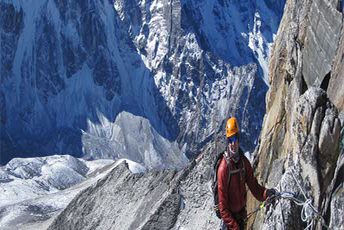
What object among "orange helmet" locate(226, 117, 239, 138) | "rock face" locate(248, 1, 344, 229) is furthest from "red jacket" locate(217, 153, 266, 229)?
"rock face" locate(248, 1, 344, 229)

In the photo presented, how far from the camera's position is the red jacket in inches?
599

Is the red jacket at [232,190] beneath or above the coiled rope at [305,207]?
above

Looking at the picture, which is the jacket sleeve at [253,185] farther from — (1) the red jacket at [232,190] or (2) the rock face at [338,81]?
(2) the rock face at [338,81]

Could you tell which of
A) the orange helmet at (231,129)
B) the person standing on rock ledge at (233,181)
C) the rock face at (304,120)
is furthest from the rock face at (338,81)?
the orange helmet at (231,129)

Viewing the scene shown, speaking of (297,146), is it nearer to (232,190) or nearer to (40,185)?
(232,190)

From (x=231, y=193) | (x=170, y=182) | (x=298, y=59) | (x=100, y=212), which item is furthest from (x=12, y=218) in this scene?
(x=231, y=193)

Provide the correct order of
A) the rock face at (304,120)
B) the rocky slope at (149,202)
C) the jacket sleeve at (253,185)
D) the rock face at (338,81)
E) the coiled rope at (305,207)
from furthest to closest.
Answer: the rocky slope at (149,202)
the rock face at (338,81)
the rock face at (304,120)
the jacket sleeve at (253,185)
the coiled rope at (305,207)

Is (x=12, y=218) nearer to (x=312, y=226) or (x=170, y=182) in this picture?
(x=170, y=182)

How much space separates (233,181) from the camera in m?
15.4

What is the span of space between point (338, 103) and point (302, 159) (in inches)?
119

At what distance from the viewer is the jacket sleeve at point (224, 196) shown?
15.2 meters

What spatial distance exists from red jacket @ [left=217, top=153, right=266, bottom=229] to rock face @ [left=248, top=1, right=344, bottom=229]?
47.2 inches

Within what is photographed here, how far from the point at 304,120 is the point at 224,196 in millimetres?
4449

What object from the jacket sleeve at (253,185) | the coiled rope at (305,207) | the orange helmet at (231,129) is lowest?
the coiled rope at (305,207)
